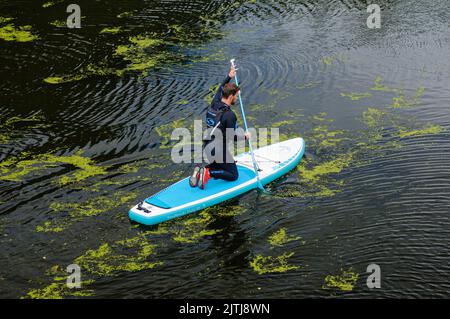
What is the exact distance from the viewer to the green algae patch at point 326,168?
33.0ft

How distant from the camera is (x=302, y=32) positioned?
16531 millimetres

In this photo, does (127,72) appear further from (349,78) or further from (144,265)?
(144,265)

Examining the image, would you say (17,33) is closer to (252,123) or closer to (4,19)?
(4,19)

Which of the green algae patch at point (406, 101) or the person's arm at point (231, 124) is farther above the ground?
the green algae patch at point (406, 101)

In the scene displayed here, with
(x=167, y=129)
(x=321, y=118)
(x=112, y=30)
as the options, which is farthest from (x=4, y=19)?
(x=321, y=118)

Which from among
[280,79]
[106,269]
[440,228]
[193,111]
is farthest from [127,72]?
[440,228]

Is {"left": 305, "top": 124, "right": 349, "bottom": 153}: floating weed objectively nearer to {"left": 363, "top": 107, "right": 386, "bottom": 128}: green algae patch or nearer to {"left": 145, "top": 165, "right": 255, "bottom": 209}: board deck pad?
{"left": 363, "top": 107, "right": 386, "bottom": 128}: green algae patch

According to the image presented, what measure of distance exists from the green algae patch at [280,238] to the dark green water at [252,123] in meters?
0.03

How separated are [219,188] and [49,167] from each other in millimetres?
3290

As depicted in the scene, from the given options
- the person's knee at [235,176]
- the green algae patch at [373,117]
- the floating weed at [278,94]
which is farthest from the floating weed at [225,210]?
the floating weed at [278,94]

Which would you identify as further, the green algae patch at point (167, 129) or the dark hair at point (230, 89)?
the green algae patch at point (167, 129)

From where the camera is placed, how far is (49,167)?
1052cm

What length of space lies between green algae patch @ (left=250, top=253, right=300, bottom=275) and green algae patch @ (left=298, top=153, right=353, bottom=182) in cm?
226

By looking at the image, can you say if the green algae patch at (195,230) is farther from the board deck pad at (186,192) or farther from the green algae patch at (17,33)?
the green algae patch at (17,33)
